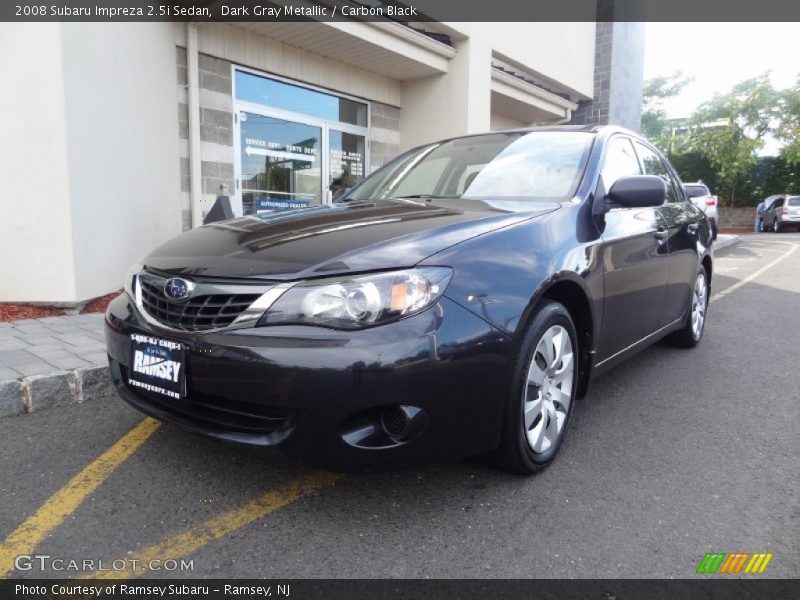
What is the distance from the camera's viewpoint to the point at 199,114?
6.90 meters

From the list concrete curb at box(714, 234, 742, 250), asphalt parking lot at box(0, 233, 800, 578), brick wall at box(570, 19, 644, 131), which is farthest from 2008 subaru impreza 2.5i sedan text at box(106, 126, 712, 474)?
concrete curb at box(714, 234, 742, 250)

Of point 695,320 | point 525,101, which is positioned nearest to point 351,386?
point 695,320

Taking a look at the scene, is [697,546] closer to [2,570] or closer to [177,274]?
[177,274]

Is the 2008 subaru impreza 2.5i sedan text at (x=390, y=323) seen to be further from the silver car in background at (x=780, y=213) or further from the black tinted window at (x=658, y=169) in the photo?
the silver car in background at (x=780, y=213)

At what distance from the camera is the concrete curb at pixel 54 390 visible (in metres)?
3.13

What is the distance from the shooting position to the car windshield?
299 centimetres

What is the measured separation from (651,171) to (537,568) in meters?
2.98

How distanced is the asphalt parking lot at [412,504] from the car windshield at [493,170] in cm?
128

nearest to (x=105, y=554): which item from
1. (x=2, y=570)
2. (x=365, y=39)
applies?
(x=2, y=570)

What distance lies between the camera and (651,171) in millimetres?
3953

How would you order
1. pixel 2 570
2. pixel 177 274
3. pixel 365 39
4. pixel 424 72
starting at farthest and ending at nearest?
pixel 424 72 → pixel 365 39 → pixel 177 274 → pixel 2 570

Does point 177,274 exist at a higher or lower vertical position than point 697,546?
higher

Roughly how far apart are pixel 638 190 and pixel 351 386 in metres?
1.82
